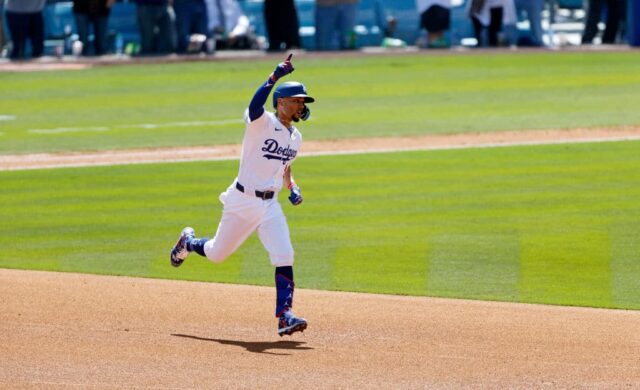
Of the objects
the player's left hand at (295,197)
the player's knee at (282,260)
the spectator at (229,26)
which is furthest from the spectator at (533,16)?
the player's knee at (282,260)

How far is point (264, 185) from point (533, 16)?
24.8 metres

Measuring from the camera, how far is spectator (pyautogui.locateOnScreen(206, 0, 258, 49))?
110 ft

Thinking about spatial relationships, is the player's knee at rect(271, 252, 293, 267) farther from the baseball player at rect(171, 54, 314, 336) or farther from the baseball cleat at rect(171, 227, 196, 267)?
the baseball cleat at rect(171, 227, 196, 267)

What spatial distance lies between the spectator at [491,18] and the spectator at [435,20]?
0.65 m

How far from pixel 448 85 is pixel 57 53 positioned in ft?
32.7

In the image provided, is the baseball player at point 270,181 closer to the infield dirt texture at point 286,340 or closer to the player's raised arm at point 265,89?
the player's raised arm at point 265,89

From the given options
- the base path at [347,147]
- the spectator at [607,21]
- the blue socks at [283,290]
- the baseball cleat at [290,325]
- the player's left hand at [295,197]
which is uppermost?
the player's left hand at [295,197]

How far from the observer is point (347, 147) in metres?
22.0

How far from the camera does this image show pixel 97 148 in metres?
22.3

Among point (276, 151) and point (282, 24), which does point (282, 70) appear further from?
point (282, 24)

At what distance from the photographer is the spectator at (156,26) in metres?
32.5

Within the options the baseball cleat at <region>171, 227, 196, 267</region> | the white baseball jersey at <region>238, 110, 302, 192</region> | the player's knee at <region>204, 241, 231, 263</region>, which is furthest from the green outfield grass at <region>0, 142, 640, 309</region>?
the white baseball jersey at <region>238, 110, 302, 192</region>

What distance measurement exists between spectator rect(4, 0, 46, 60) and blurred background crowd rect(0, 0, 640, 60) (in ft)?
0.07

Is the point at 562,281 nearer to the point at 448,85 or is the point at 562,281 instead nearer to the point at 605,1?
the point at 448,85
